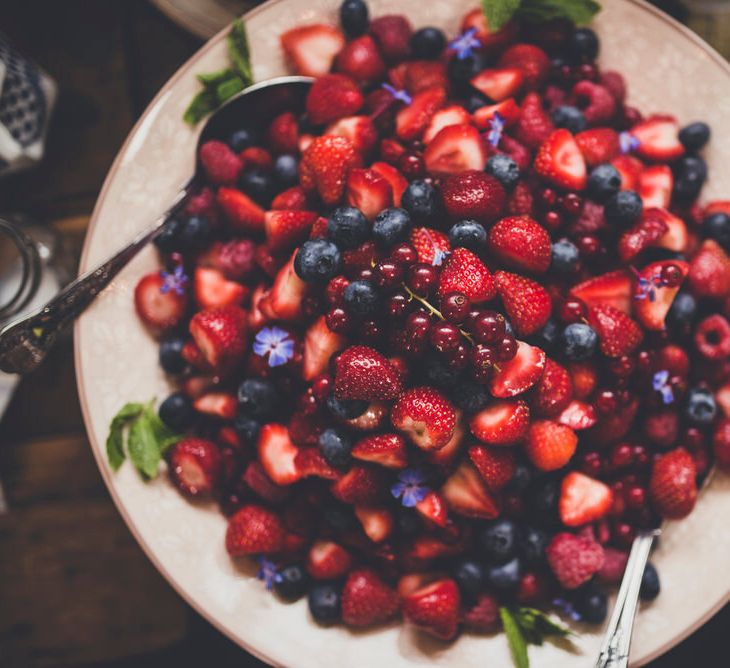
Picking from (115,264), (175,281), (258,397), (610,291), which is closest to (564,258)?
(610,291)

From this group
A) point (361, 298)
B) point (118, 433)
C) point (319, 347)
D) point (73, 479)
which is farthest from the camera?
point (73, 479)

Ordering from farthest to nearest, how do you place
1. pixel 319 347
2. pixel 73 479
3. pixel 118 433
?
1. pixel 73 479
2. pixel 118 433
3. pixel 319 347

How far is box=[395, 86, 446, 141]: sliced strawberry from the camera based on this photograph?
1.26 metres

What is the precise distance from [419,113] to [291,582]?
0.87 m

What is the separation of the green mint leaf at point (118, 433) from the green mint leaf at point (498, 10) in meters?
0.93

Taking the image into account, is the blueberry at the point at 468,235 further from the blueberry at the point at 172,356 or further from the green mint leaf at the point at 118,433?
the green mint leaf at the point at 118,433

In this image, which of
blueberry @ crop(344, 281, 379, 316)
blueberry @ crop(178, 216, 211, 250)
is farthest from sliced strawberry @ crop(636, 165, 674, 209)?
blueberry @ crop(178, 216, 211, 250)

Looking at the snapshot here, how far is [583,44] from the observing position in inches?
50.9

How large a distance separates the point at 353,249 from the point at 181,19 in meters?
0.70

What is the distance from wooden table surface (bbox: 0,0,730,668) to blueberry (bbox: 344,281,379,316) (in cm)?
80

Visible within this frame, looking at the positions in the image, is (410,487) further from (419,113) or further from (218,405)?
(419,113)

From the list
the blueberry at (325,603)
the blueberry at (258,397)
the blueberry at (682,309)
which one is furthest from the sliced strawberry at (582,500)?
the blueberry at (258,397)

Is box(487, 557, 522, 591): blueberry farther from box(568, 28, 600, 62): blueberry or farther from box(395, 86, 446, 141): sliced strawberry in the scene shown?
box(568, 28, 600, 62): blueberry

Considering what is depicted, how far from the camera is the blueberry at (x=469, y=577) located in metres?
1.24
